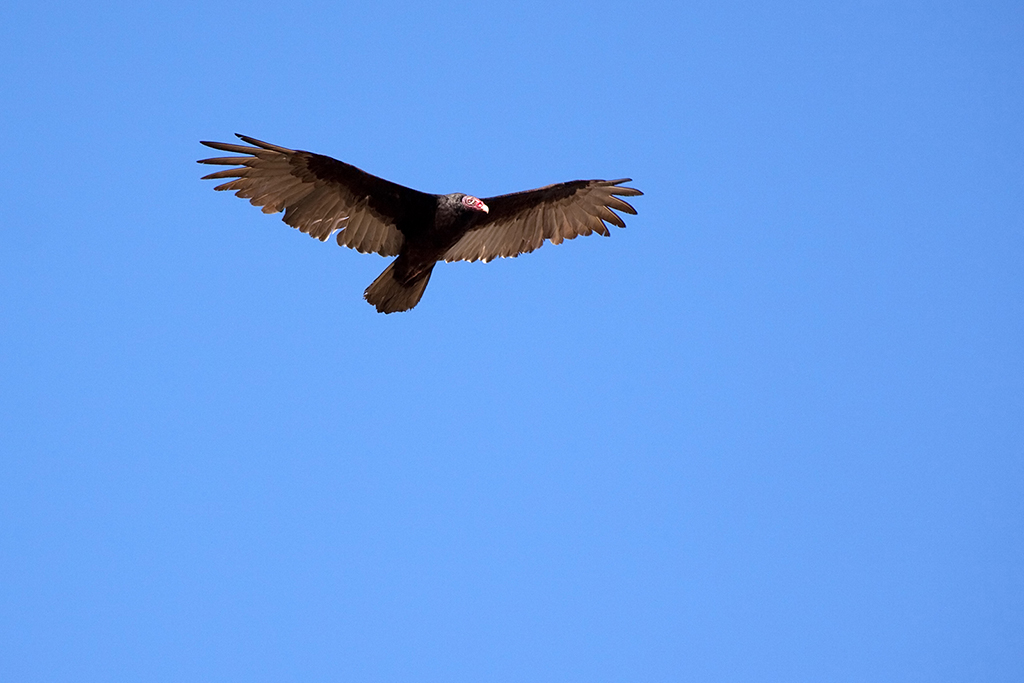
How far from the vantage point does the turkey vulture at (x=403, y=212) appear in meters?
10.1

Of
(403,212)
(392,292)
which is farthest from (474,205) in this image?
(392,292)

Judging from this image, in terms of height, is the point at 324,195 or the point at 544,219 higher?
the point at 544,219

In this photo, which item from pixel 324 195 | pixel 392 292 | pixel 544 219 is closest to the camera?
pixel 324 195

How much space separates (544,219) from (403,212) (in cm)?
197

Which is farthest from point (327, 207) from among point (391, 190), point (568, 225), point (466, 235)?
Answer: point (568, 225)

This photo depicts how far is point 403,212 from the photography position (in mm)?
10805

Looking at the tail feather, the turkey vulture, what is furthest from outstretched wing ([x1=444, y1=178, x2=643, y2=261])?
the tail feather

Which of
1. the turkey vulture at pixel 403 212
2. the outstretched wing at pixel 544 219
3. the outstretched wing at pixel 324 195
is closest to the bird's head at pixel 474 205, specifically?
the turkey vulture at pixel 403 212

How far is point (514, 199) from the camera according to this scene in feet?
38.0

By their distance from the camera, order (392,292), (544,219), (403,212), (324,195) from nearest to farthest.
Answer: (324,195) < (403,212) < (392,292) < (544,219)

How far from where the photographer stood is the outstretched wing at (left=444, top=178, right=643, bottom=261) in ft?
38.6

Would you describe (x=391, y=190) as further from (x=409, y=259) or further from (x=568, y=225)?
(x=568, y=225)

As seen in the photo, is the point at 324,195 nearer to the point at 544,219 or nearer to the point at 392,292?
the point at 392,292

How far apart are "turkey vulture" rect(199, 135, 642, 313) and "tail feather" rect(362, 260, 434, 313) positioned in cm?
1
